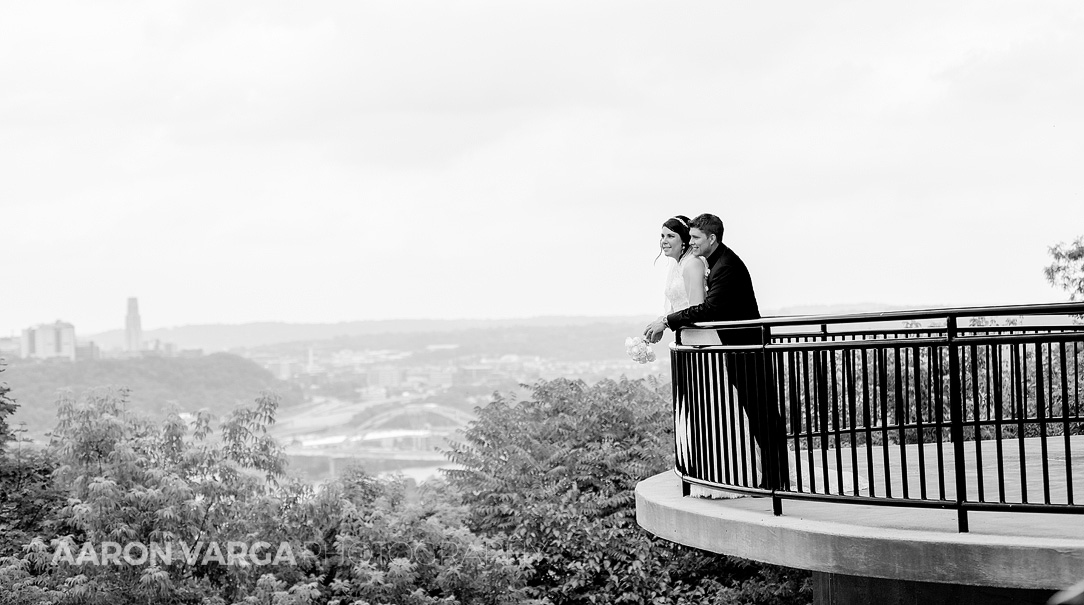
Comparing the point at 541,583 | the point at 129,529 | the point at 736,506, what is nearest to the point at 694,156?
the point at 541,583

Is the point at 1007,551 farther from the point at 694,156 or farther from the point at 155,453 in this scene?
the point at 694,156

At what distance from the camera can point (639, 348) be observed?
795 cm

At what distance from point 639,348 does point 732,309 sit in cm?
86

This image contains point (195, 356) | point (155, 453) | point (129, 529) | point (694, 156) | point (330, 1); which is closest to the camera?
point (129, 529)

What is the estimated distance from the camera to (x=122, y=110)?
6556cm

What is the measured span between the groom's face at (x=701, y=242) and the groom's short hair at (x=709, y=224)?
28mm

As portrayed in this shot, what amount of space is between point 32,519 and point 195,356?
99.6ft

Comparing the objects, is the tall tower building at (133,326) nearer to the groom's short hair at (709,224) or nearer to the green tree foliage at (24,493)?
the green tree foliage at (24,493)

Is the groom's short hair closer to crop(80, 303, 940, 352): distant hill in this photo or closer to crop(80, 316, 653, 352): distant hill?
crop(80, 303, 940, 352): distant hill

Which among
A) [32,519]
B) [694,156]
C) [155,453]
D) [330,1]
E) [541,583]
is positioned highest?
[330,1]

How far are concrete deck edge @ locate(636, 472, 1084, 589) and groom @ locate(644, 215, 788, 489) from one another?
1.14 feet

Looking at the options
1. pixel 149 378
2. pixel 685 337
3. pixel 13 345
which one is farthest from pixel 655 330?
pixel 13 345

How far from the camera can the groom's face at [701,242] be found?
737cm

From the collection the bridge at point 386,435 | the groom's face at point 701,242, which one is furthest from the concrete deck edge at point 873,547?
the bridge at point 386,435
